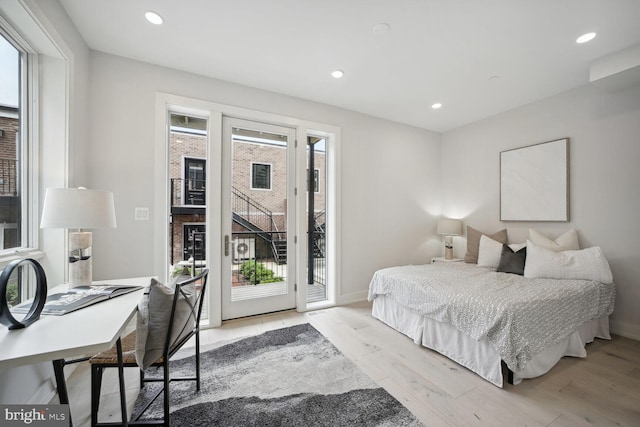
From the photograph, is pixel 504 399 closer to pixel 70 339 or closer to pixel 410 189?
pixel 70 339

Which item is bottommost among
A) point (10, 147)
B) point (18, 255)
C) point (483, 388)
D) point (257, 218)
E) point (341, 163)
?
point (483, 388)

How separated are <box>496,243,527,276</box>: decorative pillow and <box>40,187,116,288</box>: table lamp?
3956mm

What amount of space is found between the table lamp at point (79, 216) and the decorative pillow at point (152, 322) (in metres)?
0.72

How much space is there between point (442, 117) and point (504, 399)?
352 cm

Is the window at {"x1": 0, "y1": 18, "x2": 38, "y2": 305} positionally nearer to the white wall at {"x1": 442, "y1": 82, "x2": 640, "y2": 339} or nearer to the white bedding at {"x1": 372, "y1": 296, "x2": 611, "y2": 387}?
the white bedding at {"x1": 372, "y1": 296, "x2": 611, "y2": 387}

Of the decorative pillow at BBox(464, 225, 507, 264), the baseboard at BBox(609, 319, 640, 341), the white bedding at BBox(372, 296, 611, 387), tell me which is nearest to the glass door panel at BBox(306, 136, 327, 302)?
the white bedding at BBox(372, 296, 611, 387)

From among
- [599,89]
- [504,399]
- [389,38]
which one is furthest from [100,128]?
[599,89]

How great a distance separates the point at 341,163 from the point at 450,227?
209 centimetres

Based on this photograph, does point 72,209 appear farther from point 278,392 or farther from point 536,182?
point 536,182

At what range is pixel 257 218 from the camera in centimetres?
315

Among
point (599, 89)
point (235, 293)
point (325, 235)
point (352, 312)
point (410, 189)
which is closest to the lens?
point (599, 89)

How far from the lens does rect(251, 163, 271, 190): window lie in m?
3.10

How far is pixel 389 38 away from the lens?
215 cm

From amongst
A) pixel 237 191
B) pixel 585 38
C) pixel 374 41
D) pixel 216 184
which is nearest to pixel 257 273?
pixel 237 191
